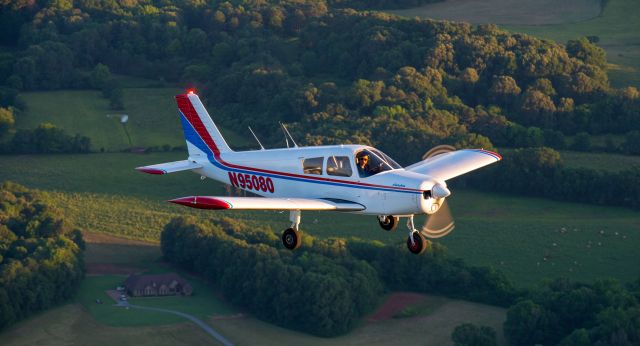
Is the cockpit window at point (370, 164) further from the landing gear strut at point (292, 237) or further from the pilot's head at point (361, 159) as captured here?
the landing gear strut at point (292, 237)

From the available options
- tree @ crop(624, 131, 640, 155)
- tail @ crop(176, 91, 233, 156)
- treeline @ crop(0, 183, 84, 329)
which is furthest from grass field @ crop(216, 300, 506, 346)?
tail @ crop(176, 91, 233, 156)

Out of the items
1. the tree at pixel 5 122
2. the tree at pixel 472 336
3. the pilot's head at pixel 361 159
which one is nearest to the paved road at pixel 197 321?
the tree at pixel 472 336

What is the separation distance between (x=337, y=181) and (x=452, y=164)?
6232 mm

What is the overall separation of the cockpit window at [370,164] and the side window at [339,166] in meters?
0.41

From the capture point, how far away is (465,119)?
136 m

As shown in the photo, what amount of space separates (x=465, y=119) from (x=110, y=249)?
44220 millimetres

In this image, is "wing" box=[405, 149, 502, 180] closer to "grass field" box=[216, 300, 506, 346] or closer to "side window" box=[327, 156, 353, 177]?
"side window" box=[327, 156, 353, 177]

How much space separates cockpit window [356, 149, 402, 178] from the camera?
49.6 metres

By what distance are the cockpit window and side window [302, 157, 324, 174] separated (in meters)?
1.53

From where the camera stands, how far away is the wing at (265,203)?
150ft

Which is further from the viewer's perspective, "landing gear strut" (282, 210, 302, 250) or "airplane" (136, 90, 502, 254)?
"landing gear strut" (282, 210, 302, 250)

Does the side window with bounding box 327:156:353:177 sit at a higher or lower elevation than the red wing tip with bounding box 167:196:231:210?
higher

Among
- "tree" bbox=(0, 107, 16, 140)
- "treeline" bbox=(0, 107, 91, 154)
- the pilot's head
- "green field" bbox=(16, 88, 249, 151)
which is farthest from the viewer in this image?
"tree" bbox=(0, 107, 16, 140)

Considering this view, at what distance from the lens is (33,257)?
106m
